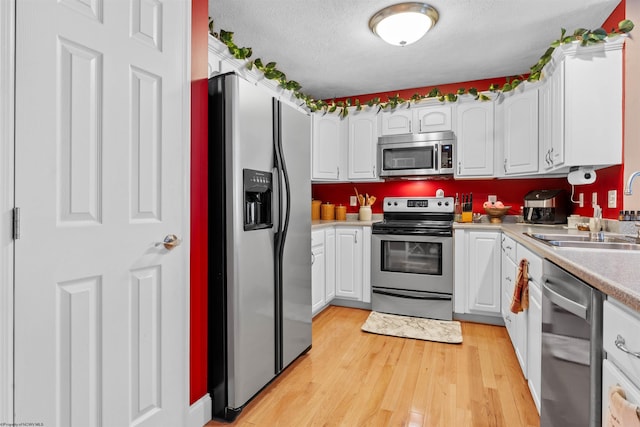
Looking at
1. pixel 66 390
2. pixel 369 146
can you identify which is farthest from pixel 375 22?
pixel 66 390

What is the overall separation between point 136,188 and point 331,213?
9.64 ft

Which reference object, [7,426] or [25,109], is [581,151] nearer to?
[25,109]

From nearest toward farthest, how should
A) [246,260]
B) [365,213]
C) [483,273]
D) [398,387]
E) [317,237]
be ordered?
[246,260] < [398,387] < [483,273] < [317,237] < [365,213]

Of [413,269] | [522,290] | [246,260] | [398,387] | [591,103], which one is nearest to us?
[246,260]

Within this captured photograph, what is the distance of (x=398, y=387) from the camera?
6.77 feet

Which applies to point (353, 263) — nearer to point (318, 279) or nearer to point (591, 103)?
point (318, 279)

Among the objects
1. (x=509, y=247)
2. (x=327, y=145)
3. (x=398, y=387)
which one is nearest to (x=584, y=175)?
(x=509, y=247)

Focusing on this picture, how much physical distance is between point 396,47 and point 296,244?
77.3 inches

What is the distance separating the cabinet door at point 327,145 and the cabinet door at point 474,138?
1.29 m

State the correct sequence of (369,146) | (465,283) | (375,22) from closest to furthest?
1. (375,22)
2. (465,283)
3. (369,146)

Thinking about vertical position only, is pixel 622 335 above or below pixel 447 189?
below

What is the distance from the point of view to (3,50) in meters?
0.97

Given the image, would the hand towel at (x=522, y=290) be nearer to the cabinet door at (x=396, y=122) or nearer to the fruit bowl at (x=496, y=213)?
the fruit bowl at (x=496, y=213)

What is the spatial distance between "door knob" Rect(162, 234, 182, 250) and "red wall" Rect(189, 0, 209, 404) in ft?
0.44
